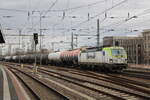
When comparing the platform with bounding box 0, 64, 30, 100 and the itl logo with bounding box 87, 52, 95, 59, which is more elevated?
the itl logo with bounding box 87, 52, 95, 59

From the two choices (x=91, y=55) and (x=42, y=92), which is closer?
(x=42, y=92)

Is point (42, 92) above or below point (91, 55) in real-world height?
below

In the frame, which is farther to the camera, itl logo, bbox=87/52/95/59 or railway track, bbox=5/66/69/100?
itl logo, bbox=87/52/95/59

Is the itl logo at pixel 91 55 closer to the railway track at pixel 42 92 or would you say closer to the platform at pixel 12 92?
the railway track at pixel 42 92

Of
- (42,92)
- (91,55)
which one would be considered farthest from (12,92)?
(91,55)

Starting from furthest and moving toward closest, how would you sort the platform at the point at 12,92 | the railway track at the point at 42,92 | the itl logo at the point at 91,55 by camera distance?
the itl logo at the point at 91,55 < the railway track at the point at 42,92 < the platform at the point at 12,92

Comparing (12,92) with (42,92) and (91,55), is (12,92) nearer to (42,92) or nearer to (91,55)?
(42,92)

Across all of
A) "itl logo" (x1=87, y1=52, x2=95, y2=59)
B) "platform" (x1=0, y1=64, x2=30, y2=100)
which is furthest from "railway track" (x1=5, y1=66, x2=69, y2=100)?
"itl logo" (x1=87, y1=52, x2=95, y2=59)

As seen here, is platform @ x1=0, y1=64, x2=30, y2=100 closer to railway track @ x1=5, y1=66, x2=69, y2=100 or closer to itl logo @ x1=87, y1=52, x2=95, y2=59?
railway track @ x1=5, y1=66, x2=69, y2=100

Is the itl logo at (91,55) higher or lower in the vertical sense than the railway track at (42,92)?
higher

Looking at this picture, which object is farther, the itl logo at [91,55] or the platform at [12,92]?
the itl logo at [91,55]

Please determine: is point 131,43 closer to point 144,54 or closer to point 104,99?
point 144,54

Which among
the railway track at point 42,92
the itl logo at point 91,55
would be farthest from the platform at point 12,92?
the itl logo at point 91,55

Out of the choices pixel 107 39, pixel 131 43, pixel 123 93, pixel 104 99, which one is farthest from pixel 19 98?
pixel 131 43
